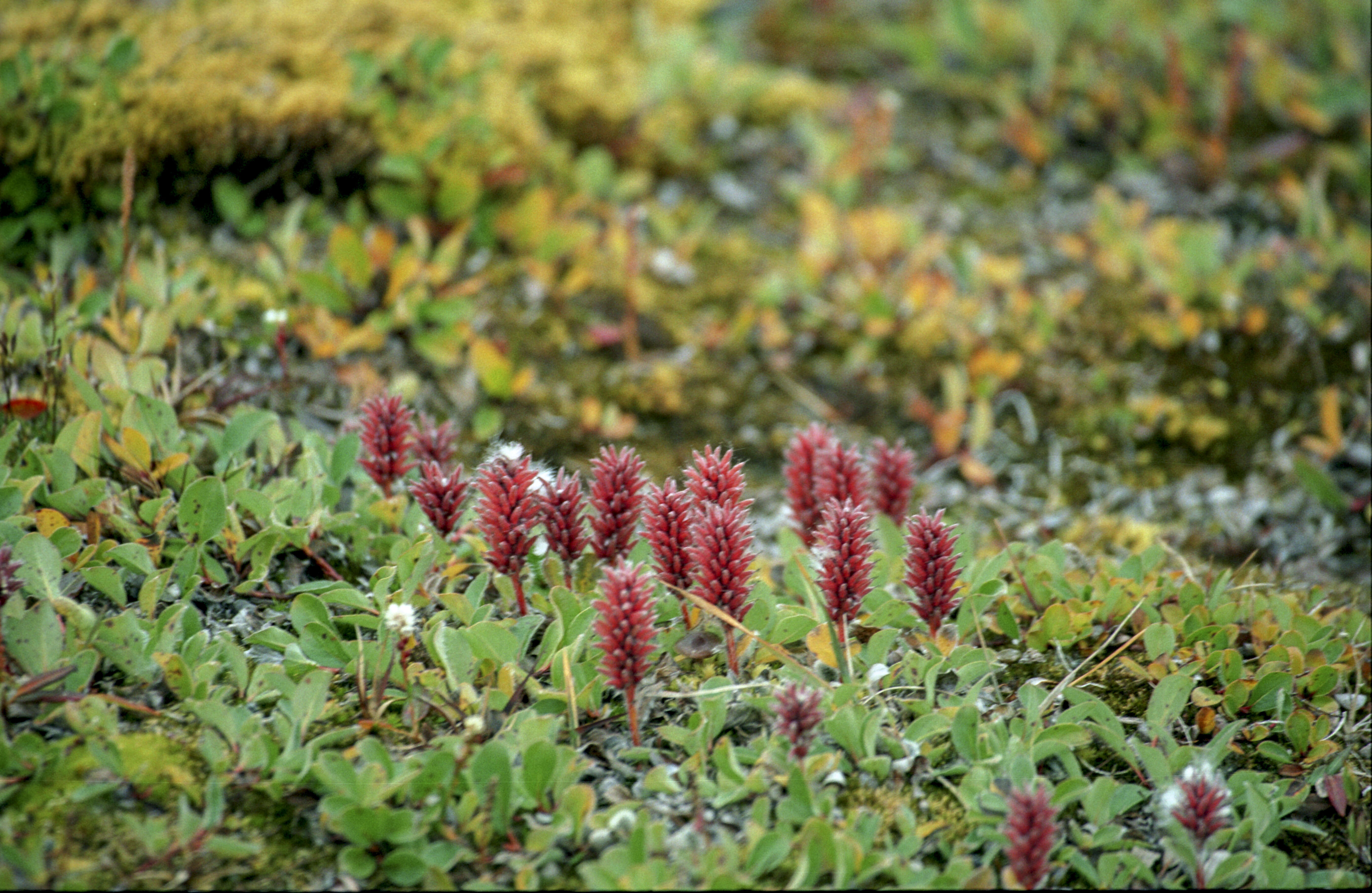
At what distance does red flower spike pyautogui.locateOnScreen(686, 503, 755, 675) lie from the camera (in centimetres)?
260

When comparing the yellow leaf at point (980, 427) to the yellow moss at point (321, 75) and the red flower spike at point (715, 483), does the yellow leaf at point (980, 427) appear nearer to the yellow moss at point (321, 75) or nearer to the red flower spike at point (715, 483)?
the red flower spike at point (715, 483)

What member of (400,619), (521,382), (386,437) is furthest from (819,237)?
(400,619)

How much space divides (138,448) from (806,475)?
6.48ft

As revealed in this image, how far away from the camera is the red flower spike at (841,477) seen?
306 centimetres

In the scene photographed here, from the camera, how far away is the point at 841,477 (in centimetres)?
305

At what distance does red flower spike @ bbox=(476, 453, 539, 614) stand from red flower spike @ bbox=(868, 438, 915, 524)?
3.93 feet

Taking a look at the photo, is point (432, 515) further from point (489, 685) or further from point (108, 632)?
point (108, 632)

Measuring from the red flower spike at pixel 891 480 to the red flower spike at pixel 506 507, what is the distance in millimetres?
1199

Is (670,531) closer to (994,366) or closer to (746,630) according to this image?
(746,630)

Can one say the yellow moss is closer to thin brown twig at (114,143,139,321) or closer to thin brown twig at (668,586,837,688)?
thin brown twig at (114,143,139,321)

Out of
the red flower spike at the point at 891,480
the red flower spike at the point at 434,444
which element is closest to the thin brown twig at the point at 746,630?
the red flower spike at the point at 891,480

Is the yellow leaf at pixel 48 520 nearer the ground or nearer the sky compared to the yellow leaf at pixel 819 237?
nearer the sky

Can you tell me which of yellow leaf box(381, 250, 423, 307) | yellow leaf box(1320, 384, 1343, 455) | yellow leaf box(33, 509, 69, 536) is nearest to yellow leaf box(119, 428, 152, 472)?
yellow leaf box(33, 509, 69, 536)

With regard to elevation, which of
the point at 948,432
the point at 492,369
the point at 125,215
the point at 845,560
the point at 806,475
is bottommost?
the point at 948,432
